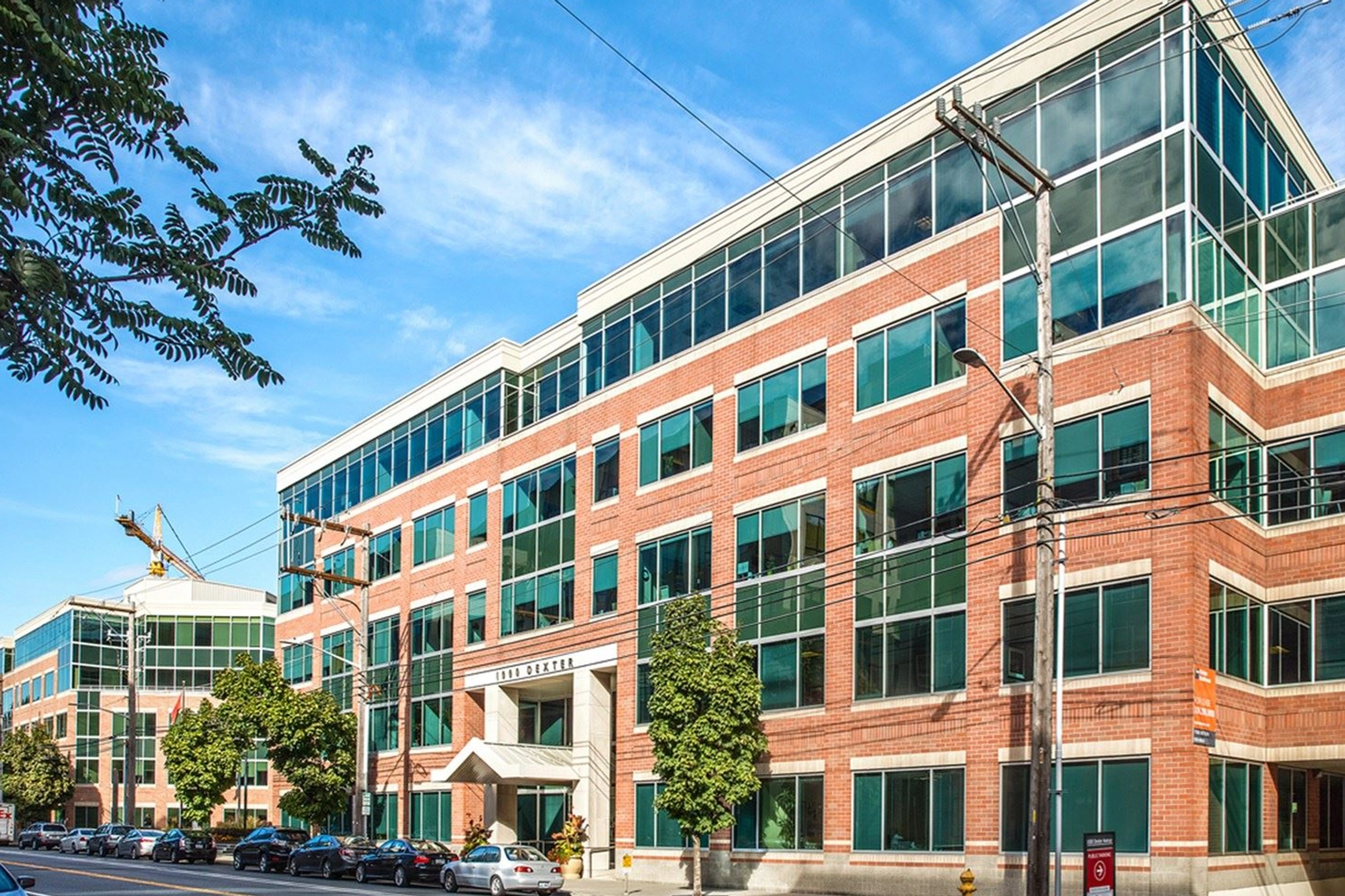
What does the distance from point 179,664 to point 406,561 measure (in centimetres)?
4130

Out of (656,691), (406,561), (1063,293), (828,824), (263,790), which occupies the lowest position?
(263,790)

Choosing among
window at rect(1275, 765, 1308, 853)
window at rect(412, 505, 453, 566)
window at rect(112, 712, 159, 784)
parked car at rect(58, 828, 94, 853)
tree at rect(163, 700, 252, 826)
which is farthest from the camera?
window at rect(112, 712, 159, 784)

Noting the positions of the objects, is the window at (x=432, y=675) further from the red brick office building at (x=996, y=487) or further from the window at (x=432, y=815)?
the red brick office building at (x=996, y=487)

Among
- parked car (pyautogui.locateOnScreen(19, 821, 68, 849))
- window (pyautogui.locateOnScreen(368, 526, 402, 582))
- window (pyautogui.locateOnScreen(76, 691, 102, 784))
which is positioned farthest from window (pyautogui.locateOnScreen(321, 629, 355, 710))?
window (pyautogui.locateOnScreen(76, 691, 102, 784))

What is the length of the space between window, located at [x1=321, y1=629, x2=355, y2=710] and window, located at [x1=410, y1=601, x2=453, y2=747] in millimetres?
4953

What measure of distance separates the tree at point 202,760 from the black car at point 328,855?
964 centimetres

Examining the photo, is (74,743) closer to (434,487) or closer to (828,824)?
(434,487)

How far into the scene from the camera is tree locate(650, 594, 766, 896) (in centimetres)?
3231

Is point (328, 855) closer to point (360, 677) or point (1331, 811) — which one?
point (360, 677)

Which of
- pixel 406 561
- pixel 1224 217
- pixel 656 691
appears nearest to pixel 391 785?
pixel 406 561

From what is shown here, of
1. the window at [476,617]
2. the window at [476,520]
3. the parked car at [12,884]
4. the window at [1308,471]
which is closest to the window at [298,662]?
the window at [476,617]

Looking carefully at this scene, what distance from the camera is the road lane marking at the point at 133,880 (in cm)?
3328

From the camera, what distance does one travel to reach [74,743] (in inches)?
3469

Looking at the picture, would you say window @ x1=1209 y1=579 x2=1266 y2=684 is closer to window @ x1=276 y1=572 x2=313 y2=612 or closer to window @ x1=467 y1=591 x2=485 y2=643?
window @ x1=467 y1=591 x2=485 y2=643
